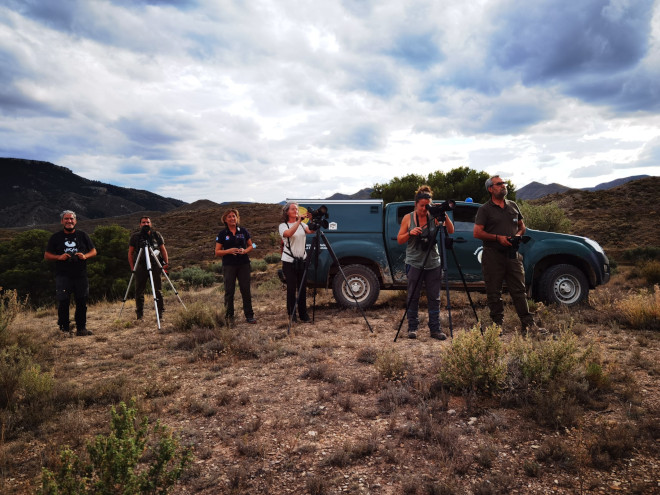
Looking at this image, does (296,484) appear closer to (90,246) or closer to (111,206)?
(90,246)

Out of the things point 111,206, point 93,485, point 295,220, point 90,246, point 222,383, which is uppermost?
point 111,206

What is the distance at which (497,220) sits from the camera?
5289 millimetres

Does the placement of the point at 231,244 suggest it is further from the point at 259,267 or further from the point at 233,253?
the point at 259,267

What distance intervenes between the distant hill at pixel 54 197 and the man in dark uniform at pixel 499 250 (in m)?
108

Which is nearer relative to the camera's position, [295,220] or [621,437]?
[621,437]

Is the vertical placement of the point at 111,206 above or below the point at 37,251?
above

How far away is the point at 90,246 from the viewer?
6926 mm

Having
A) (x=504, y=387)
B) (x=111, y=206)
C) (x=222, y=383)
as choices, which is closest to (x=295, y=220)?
(x=222, y=383)

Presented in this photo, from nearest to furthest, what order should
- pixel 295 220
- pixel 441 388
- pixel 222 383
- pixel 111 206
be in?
pixel 441 388 → pixel 222 383 → pixel 295 220 → pixel 111 206

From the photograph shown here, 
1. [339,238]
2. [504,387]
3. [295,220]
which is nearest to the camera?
[504,387]

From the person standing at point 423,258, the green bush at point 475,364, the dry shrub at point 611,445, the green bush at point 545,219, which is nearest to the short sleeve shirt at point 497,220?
the person standing at point 423,258

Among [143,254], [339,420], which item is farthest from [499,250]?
[143,254]

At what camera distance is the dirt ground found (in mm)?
2568

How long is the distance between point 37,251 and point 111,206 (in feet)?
374
